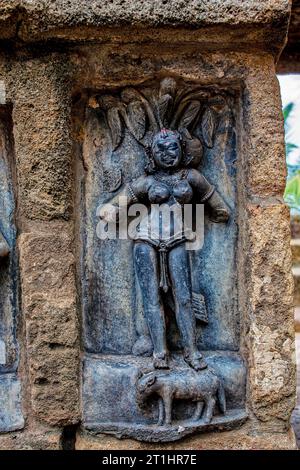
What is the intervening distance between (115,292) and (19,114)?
2.65 feet

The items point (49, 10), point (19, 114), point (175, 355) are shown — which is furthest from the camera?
point (175, 355)

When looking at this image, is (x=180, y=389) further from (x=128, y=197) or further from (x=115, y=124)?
(x=115, y=124)

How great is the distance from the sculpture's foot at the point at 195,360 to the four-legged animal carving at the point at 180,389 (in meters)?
0.02

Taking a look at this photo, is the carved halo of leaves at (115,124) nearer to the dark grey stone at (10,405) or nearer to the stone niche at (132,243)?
the stone niche at (132,243)

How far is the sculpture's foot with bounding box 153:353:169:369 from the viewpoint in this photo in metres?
2.28

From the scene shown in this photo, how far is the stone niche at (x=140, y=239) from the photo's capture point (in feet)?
7.24

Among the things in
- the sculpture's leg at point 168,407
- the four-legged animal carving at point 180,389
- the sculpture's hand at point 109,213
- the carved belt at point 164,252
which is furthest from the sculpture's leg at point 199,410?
the sculpture's hand at point 109,213

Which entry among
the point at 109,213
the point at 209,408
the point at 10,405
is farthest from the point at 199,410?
the point at 109,213

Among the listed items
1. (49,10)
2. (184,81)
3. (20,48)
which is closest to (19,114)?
(20,48)

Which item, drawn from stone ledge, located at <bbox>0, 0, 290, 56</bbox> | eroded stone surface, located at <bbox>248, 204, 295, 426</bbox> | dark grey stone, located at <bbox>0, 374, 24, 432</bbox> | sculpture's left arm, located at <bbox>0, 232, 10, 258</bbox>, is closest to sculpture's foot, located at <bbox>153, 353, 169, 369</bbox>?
eroded stone surface, located at <bbox>248, 204, 295, 426</bbox>

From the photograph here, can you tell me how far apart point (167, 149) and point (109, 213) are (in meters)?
0.35

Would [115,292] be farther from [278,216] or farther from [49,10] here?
[49,10]

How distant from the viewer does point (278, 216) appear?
2.25 meters

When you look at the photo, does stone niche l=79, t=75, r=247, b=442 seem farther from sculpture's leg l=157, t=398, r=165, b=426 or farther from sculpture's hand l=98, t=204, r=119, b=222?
sculpture's leg l=157, t=398, r=165, b=426
